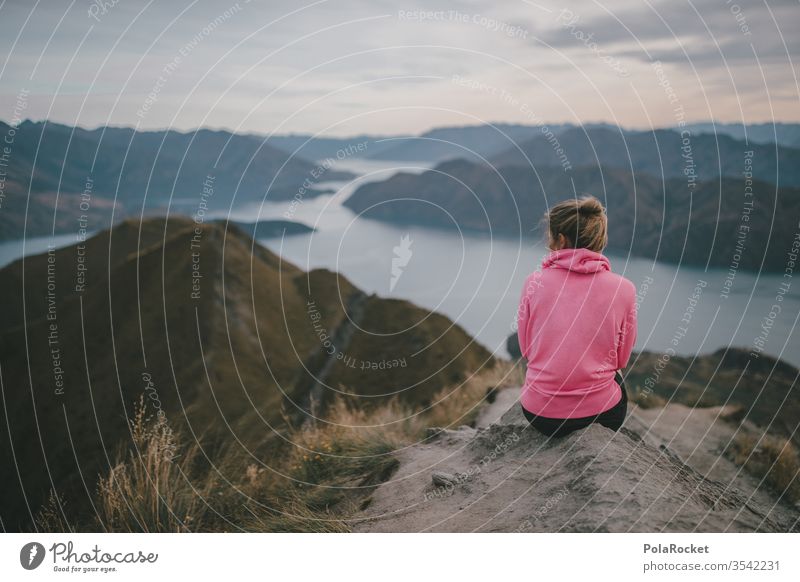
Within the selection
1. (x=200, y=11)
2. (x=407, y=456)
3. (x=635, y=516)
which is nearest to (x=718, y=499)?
(x=635, y=516)

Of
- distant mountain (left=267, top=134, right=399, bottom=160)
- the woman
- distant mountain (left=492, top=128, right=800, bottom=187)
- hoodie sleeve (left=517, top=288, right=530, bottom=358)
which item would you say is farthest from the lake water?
distant mountain (left=492, top=128, right=800, bottom=187)

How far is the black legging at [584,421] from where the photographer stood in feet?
12.2

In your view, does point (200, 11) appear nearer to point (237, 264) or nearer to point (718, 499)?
point (718, 499)

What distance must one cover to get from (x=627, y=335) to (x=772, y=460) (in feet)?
13.4

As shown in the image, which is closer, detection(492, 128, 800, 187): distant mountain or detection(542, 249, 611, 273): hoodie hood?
detection(542, 249, 611, 273): hoodie hood

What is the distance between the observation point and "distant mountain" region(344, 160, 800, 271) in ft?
79.8

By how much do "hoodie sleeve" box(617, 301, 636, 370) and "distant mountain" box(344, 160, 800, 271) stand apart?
6910 millimetres

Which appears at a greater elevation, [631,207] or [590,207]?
[590,207]

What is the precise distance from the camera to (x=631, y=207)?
47844mm

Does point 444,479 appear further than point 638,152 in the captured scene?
No
